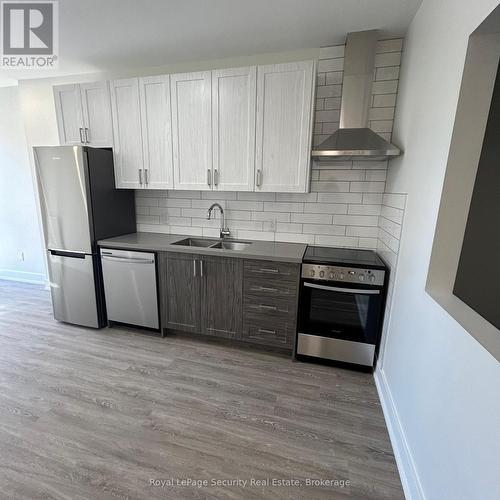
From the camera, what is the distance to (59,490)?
Result: 1346 mm

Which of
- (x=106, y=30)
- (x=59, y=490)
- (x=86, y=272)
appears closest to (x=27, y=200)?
(x=86, y=272)

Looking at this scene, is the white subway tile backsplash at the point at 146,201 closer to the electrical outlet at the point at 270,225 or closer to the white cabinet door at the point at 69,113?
the white cabinet door at the point at 69,113

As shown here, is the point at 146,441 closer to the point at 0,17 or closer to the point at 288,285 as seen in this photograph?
the point at 288,285

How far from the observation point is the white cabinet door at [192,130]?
2.45 meters

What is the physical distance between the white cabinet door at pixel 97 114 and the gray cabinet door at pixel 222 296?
1.70 meters

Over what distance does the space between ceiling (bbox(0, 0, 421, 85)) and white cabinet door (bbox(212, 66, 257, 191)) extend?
306 mm

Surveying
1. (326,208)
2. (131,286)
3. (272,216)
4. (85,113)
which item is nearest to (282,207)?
(272,216)

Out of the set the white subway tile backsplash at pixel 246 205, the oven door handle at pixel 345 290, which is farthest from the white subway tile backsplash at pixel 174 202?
the oven door handle at pixel 345 290

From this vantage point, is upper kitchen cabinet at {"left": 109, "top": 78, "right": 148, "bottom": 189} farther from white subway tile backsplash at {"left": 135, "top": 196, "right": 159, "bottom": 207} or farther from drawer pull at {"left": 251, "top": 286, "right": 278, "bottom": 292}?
drawer pull at {"left": 251, "top": 286, "right": 278, "bottom": 292}

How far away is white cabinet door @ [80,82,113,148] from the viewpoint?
2.70 metres

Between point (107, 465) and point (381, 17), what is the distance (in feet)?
11.0

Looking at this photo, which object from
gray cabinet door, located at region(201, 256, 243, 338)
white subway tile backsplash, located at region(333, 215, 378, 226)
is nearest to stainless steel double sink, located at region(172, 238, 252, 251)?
gray cabinet door, located at region(201, 256, 243, 338)

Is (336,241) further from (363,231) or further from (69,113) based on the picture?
(69,113)

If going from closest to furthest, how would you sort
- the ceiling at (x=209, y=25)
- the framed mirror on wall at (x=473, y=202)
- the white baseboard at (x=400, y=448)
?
the framed mirror on wall at (x=473, y=202) < the white baseboard at (x=400, y=448) < the ceiling at (x=209, y=25)
